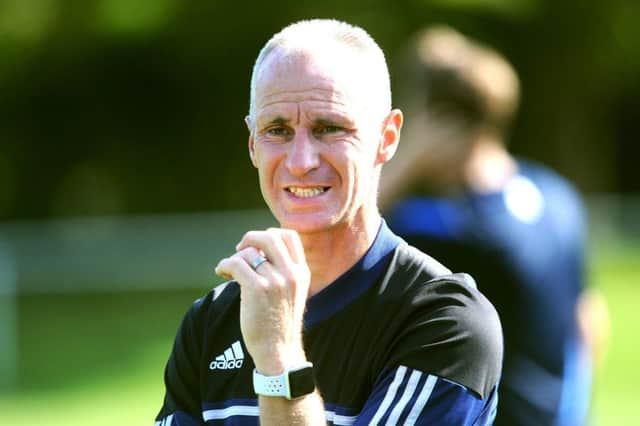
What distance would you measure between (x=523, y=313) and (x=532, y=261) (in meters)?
0.24

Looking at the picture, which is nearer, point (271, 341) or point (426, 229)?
point (271, 341)

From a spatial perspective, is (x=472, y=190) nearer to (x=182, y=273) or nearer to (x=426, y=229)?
(x=426, y=229)

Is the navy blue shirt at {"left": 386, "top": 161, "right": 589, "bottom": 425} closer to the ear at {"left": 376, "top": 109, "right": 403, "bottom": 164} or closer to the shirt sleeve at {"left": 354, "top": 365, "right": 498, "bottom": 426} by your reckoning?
the ear at {"left": 376, "top": 109, "right": 403, "bottom": 164}

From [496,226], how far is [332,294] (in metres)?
2.65

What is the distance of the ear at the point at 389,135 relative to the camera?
3145 millimetres

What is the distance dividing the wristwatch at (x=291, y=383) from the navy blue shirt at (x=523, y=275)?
259 cm

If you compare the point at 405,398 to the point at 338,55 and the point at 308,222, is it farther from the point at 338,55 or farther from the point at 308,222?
the point at 338,55

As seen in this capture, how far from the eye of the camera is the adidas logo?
10.3 ft

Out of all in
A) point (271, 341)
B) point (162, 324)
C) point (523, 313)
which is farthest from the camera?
point (162, 324)

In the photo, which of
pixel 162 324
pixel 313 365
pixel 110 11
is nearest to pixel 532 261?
pixel 313 365

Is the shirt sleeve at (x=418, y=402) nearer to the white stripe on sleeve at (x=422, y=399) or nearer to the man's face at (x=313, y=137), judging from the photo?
the white stripe on sleeve at (x=422, y=399)

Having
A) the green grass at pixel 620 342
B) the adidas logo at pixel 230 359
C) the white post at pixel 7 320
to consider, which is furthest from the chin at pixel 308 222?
the white post at pixel 7 320

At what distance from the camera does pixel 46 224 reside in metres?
21.7

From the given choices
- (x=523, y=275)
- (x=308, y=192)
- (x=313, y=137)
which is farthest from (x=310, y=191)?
(x=523, y=275)
